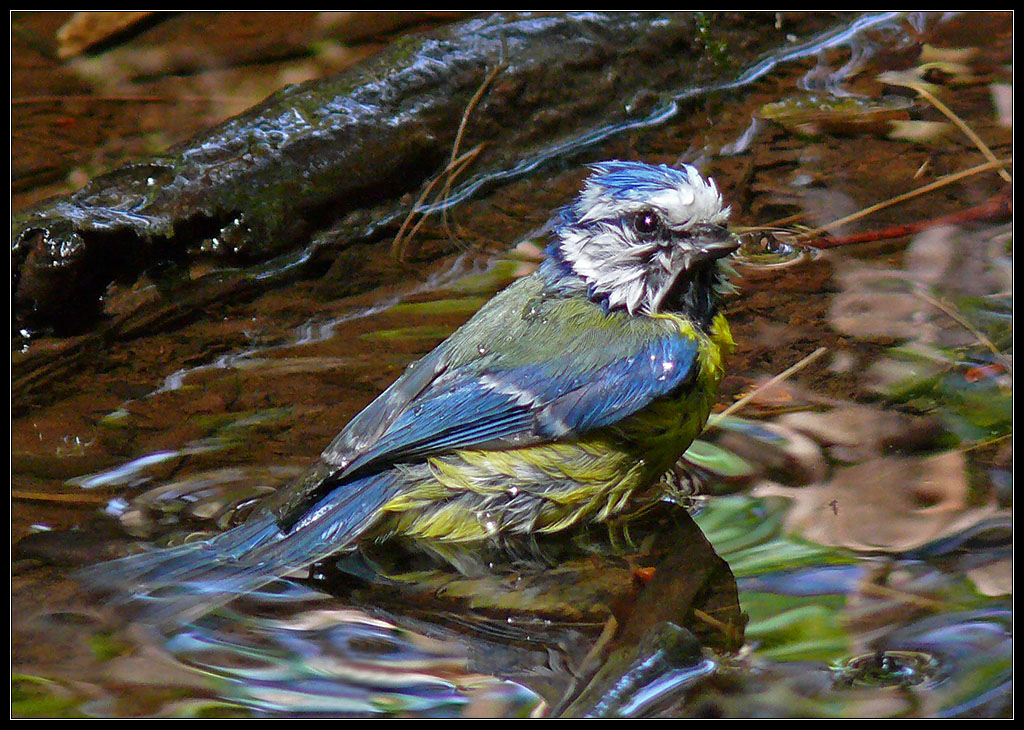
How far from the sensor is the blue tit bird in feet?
9.85

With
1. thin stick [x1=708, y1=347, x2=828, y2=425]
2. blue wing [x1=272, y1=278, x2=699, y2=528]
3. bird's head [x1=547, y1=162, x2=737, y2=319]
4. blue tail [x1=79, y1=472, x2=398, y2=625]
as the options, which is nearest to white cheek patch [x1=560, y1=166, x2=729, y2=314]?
bird's head [x1=547, y1=162, x2=737, y2=319]

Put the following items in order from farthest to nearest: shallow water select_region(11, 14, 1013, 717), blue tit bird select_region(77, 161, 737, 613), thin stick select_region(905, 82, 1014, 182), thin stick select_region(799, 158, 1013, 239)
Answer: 1. thin stick select_region(905, 82, 1014, 182)
2. thin stick select_region(799, 158, 1013, 239)
3. blue tit bird select_region(77, 161, 737, 613)
4. shallow water select_region(11, 14, 1013, 717)

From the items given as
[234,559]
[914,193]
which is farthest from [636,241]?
[914,193]

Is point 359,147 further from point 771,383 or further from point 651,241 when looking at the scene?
point 771,383

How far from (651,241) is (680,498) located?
79 centimetres

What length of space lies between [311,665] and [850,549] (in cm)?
145

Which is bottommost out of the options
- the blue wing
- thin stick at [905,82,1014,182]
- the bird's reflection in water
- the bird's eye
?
the bird's reflection in water

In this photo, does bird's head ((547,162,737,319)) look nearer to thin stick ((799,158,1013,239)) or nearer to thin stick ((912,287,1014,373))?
thin stick ((912,287,1014,373))

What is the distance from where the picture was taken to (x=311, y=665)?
2.61 metres

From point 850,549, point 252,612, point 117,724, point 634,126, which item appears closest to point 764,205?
point 634,126

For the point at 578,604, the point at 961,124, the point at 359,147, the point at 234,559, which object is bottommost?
the point at 578,604

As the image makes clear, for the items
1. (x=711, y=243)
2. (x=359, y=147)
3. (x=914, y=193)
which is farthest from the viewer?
(x=359, y=147)

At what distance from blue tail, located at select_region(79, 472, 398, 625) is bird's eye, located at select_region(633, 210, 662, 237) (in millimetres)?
1060

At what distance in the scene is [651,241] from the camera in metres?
3.26
